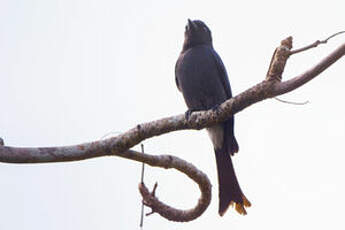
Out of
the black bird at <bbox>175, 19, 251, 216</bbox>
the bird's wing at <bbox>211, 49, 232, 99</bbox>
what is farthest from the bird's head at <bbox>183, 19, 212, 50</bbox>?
the bird's wing at <bbox>211, 49, 232, 99</bbox>

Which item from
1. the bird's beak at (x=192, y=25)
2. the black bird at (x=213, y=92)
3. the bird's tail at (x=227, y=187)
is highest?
the bird's beak at (x=192, y=25)

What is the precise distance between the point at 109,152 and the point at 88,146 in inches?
4.8

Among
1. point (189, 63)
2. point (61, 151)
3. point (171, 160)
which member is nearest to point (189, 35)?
point (189, 63)

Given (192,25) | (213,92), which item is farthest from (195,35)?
(213,92)

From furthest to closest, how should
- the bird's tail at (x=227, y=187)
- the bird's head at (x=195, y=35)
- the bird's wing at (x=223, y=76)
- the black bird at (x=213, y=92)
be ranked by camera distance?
the bird's head at (x=195, y=35), the bird's wing at (x=223, y=76), the black bird at (x=213, y=92), the bird's tail at (x=227, y=187)

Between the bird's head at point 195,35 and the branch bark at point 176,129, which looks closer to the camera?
the branch bark at point 176,129

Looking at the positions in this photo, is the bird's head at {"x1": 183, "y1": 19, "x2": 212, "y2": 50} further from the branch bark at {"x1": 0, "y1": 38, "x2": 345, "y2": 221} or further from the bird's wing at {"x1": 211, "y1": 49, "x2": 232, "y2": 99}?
the branch bark at {"x1": 0, "y1": 38, "x2": 345, "y2": 221}

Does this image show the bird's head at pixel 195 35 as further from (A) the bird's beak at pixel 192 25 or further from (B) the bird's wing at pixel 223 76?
(B) the bird's wing at pixel 223 76

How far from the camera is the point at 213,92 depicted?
4.59m

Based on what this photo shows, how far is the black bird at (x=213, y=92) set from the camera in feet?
14.8

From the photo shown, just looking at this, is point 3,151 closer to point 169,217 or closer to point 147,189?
point 147,189

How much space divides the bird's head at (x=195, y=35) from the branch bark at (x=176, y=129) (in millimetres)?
1808

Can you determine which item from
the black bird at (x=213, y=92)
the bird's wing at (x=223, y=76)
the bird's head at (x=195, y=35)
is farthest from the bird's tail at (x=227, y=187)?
the bird's head at (x=195, y=35)

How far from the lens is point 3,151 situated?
306cm
